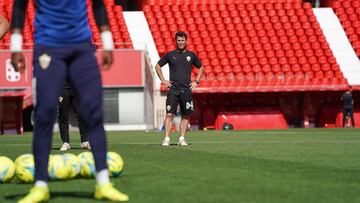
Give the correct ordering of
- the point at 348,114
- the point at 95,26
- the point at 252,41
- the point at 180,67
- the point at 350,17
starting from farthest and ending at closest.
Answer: the point at 350,17
the point at 252,41
the point at 95,26
the point at 348,114
the point at 180,67

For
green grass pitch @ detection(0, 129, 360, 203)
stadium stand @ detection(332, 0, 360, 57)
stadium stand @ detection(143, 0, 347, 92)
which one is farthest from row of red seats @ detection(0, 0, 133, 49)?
green grass pitch @ detection(0, 129, 360, 203)

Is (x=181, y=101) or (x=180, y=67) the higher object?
(x=180, y=67)

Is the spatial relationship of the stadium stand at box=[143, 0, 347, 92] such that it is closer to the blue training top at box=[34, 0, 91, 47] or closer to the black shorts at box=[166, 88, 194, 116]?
the black shorts at box=[166, 88, 194, 116]

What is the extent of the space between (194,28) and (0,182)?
29078 millimetres

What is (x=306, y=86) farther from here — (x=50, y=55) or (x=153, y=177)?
(x=50, y=55)

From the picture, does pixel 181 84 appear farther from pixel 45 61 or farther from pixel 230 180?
pixel 45 61

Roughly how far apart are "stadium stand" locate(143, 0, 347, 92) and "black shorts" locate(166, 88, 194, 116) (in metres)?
16.6

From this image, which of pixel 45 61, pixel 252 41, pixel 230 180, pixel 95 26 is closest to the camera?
pixel 45 61

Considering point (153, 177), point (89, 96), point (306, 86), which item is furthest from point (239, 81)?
point (89, 96)

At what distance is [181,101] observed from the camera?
17.0m

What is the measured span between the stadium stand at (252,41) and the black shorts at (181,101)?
54.5 feet

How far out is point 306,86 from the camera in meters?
33.6

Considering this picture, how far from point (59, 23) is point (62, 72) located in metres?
0.40

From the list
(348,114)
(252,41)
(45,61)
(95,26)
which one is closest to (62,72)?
(45,61)
